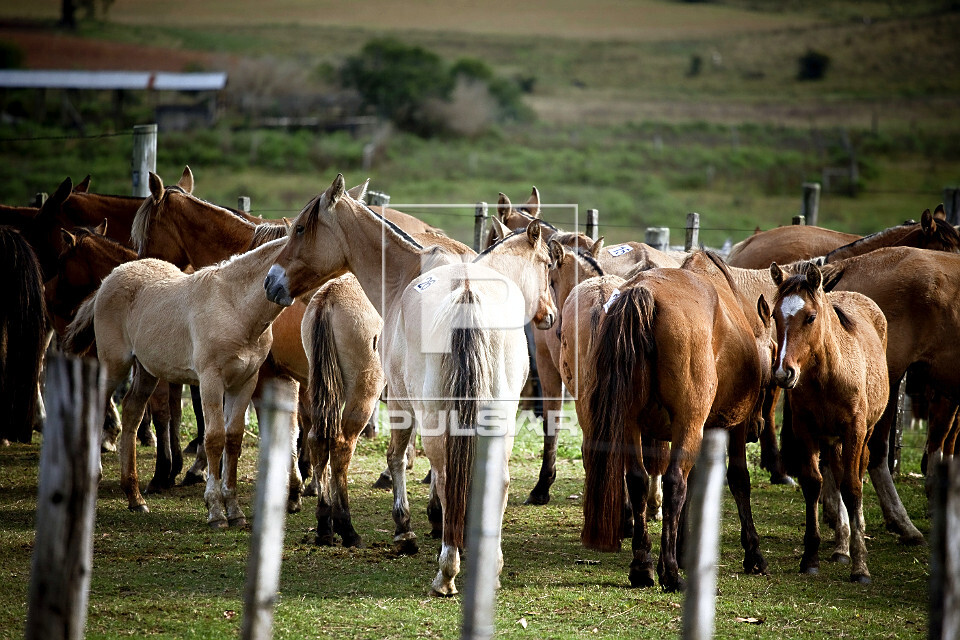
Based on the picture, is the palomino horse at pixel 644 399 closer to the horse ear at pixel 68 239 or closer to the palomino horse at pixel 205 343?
the palomino horse at pixel 205 343

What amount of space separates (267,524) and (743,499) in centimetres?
380

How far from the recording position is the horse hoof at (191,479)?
26.2 ft

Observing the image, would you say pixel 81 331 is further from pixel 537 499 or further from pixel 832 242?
pixel 832 242

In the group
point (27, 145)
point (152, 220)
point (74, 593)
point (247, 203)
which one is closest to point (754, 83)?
point (27, 145)

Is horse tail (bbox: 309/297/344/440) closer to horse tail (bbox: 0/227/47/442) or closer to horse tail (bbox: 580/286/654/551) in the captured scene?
horse tail (bbox: 580/286/654/551)

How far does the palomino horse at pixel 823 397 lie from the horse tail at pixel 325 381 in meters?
2.85

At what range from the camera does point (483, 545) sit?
3.25 meters

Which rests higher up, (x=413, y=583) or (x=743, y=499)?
(x=743, y=499)

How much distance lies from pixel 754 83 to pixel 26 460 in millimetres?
50572

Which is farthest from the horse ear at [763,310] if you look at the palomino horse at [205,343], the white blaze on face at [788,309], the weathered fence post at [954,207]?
the weathered fence post at [954,207]

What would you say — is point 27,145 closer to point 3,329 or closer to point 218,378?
point 3,329

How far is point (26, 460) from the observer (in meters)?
8.46

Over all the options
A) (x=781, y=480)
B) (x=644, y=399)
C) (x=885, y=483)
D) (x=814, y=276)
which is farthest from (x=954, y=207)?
(x=644, y=399)

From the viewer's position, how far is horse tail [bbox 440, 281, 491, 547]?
4891mm
